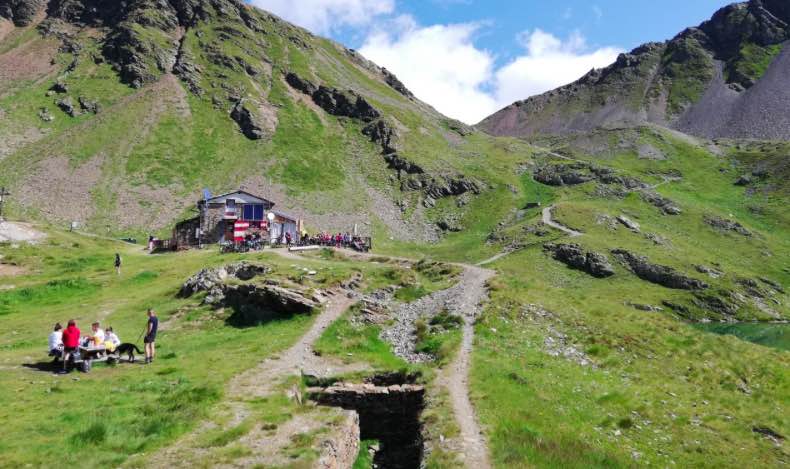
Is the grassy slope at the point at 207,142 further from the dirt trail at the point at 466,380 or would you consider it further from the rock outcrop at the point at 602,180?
the dirt trail at the point at 466,380

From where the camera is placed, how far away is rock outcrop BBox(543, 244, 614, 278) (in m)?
79.9

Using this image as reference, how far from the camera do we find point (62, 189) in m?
102

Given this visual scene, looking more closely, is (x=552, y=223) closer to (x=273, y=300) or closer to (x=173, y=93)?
(x=273, y=300)

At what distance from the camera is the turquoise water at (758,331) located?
2095 inches

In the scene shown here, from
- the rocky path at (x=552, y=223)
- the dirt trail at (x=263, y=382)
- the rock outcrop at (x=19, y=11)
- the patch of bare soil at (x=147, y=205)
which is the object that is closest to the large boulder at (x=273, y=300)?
the dirt trail at (x=263, y=382)

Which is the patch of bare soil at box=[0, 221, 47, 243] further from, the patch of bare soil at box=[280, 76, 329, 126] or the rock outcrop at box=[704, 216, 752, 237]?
the rock outcrop at box=[704, 216, 752, 237]

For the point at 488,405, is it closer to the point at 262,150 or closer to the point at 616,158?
the point at 262,150

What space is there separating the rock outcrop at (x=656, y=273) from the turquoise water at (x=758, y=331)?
34.3ft

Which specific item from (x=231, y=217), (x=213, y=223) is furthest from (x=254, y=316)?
(x=213, y=223)

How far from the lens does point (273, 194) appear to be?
367 ft

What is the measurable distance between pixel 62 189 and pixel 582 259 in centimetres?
10558

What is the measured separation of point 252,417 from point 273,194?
98.1 meters

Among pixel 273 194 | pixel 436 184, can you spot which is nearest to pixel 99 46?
pixel 273 194

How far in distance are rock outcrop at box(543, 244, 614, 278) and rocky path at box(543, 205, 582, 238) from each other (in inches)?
277
